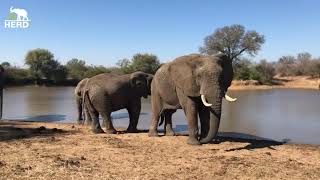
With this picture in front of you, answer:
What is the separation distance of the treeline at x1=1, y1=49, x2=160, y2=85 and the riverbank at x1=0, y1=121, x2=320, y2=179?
51926mm

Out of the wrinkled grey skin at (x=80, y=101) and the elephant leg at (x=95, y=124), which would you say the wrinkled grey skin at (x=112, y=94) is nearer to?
the elephant leg at (x=95, y=124)

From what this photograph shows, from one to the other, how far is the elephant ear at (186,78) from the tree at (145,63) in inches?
2288

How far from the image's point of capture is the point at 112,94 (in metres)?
13.8

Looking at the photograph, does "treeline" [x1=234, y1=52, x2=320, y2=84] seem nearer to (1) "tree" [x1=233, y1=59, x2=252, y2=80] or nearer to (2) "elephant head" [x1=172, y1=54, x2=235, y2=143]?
(1) "tree" [x1=233, y1=59, x2=252, y2=80]

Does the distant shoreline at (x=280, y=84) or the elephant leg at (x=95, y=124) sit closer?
the elephant leg at (x=95, y=124)

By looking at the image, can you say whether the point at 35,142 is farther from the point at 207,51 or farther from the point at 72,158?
the point at 207,51

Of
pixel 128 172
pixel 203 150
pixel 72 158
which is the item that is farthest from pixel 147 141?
pixel 128 172

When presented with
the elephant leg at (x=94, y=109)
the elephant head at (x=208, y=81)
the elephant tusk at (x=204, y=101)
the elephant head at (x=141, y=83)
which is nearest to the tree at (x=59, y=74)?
the elephant leg at (x=94, y=109)

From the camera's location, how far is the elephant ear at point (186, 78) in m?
11.2

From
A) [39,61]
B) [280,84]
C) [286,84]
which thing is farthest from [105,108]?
[39,61]

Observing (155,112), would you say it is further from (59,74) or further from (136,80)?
(59,74)

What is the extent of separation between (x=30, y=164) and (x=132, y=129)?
5998 millimetres

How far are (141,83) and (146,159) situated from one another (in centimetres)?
500

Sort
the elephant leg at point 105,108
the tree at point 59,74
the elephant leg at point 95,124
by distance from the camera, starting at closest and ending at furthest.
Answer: the elephant leg at point 105,108 → the elephant leg at point 95,124 → the tree at point 59,74
